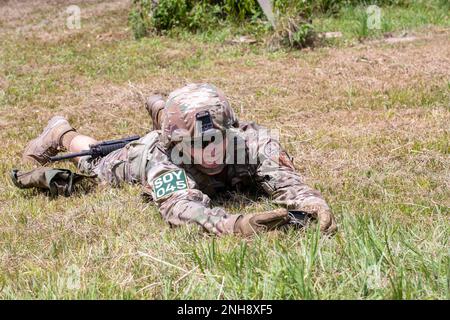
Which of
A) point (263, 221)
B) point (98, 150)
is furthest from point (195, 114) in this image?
point (98, 150)

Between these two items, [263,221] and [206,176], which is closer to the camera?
[263,221]

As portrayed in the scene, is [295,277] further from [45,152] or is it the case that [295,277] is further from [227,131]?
[45,152]

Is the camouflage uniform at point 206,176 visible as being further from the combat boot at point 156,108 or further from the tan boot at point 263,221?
the combat boot at point 156,108

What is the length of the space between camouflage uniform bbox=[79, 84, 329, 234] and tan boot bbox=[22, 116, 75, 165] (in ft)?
2.88

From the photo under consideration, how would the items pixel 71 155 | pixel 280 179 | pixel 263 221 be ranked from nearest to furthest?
pixel 263 221 < pixel 280 179 < pixel 71 155

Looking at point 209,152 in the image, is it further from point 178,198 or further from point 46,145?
point 46,145

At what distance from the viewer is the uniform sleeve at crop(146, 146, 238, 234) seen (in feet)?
11.2

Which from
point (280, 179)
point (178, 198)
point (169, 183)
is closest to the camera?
point (178, 198)

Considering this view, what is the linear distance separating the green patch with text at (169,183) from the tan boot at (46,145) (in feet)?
5.33

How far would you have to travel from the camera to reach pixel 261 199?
4047 mm

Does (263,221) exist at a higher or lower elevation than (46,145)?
higher

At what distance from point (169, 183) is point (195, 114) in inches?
16.0

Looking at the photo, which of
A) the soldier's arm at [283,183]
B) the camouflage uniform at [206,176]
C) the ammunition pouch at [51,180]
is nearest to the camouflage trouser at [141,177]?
the camouflage uniform at [206,176]

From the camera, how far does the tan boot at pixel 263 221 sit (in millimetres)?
3143
